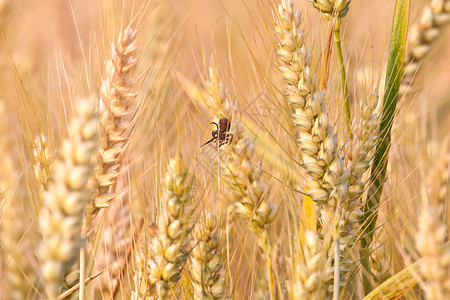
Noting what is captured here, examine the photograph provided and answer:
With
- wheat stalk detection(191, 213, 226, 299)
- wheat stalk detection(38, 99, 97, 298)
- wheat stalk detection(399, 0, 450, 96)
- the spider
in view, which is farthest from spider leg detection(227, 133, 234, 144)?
wheat stalk detection(38, 99, 97, 298)

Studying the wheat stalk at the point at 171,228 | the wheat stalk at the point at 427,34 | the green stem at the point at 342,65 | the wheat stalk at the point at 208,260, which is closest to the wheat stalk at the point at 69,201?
the wheat stalk at the point at 171,228

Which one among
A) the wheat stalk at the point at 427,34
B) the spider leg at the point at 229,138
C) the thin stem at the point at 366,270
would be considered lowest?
the thin stem at the point at 366,270

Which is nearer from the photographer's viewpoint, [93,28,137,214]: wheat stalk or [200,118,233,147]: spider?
[93,28,137,214]: wheat stalk

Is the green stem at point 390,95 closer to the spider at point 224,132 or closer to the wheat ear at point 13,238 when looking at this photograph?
the spider at point 224,132

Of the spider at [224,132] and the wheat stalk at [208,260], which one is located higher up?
the spider at [224,132]

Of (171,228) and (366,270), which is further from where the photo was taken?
(366,270)

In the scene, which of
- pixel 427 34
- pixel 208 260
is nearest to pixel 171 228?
pixel 208 260

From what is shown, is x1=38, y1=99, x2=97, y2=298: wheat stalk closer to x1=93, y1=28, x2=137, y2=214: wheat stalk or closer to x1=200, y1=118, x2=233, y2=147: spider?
x1=93, y1=28, x2=137, y2=214: wheat stalk

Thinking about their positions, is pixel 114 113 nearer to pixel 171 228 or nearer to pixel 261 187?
pixel 171 228

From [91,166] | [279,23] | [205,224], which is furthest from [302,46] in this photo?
[91,166]

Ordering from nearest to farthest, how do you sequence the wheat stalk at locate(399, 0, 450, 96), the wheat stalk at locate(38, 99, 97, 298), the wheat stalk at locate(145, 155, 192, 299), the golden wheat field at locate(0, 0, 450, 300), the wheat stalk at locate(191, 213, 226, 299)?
the wheat stalk at locate(38, 99, 97, 298), the golden wheat field at locate(0, 0, 450, 300), the wheat stalk at locate(145, 155, 192, 299), the wheat stalk at locate(191, 213, 226, 299), the wheat stalk at locate(399, 0, 450, 96)

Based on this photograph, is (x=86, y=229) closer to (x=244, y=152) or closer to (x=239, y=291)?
(x=244, y=152)

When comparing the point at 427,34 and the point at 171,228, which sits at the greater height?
the point at 427,34
